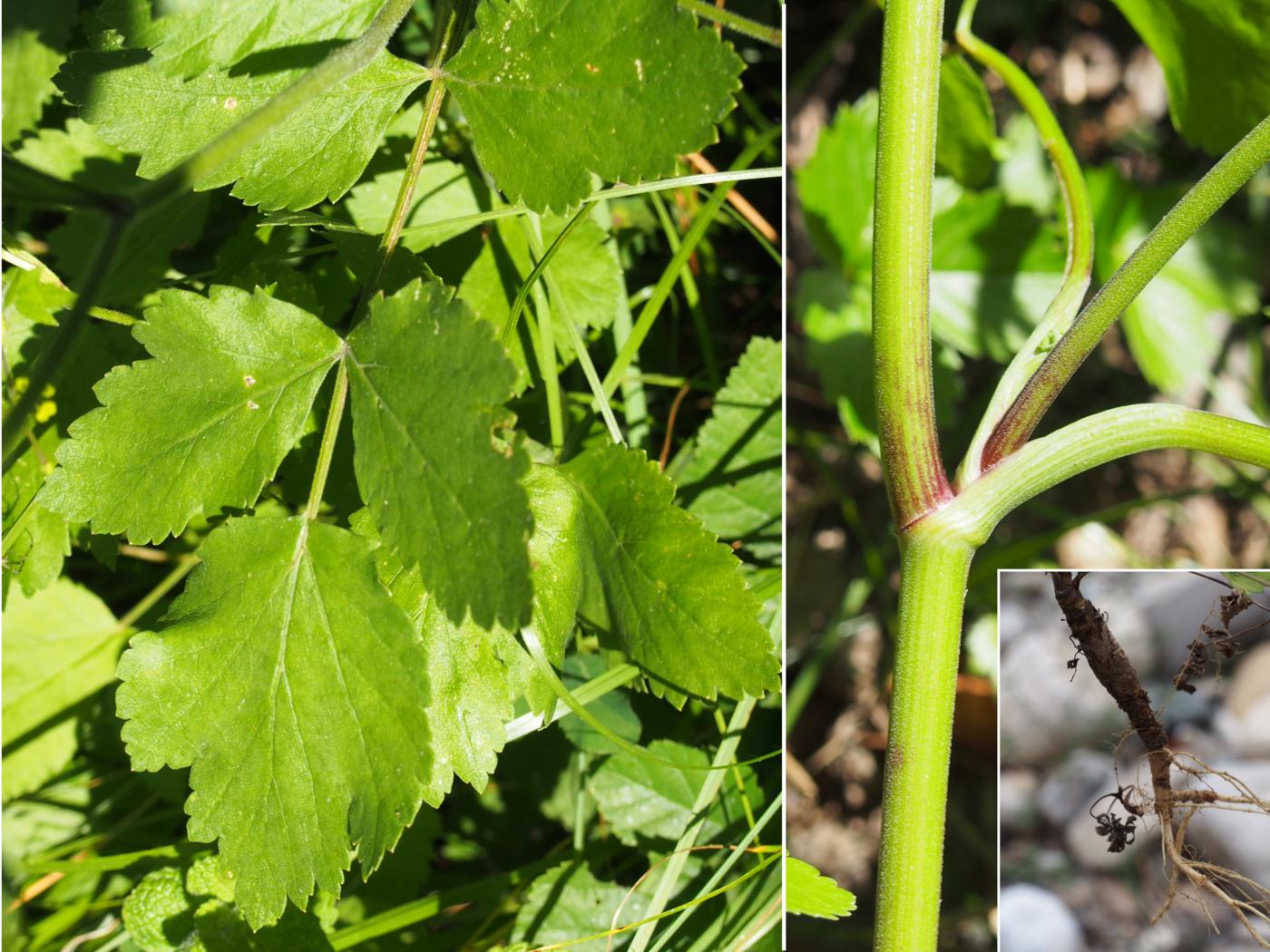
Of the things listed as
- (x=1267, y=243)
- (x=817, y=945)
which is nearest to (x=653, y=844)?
(x=817, y=945)

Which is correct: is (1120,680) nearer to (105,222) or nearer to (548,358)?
(548,358)

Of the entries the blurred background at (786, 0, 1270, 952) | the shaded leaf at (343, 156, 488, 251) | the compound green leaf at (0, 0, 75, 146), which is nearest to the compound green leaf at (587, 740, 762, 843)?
the blurred background at (786, 0, 1270, 952)

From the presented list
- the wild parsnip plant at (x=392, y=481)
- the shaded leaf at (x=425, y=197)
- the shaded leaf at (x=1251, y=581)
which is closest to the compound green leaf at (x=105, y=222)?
the wild parsnip plant at (x=392, y=481)

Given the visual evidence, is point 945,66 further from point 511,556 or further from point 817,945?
point 817,945

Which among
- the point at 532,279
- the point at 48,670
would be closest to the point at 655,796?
the point at 532,279

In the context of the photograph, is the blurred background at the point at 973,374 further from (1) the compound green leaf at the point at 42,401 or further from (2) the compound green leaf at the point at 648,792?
(1) the compound green leaf at the point at 42,401

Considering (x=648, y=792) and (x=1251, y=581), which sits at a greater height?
(x=1251, y=581)
